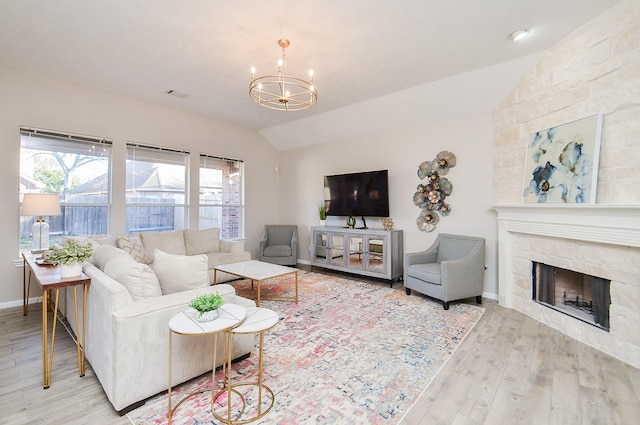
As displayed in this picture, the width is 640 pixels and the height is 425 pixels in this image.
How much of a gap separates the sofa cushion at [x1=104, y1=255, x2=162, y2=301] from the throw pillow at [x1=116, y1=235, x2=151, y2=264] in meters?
2.10

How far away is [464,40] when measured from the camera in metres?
2.97

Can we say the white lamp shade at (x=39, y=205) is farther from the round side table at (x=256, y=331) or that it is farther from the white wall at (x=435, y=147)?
the white wall at (x=435, y=147)

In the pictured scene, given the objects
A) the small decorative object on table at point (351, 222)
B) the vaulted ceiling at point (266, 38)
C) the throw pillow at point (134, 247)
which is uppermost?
the vaulted ceiling at point (266, 38)

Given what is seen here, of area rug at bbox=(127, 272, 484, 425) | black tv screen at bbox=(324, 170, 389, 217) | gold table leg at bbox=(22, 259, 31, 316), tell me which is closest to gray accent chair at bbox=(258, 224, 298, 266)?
black tv screen at bbox=(324, 170, 389, 217)

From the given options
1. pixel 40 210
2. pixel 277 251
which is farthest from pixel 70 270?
pixel 277 251

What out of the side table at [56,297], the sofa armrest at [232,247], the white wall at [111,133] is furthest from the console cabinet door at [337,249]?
the side table at [56,297]

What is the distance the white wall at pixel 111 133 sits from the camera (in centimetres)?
365

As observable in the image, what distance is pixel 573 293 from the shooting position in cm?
302

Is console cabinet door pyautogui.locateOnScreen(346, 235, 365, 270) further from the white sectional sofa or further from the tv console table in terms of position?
the white sectional sofa

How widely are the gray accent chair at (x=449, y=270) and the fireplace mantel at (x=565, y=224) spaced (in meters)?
0.27

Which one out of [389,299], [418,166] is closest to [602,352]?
[389,299]

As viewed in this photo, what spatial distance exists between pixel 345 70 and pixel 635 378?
152 inches

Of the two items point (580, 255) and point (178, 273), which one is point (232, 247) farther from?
point (580, 255)

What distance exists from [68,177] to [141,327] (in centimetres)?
350
